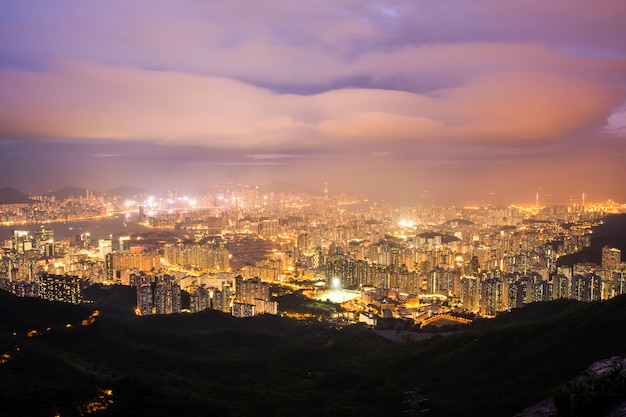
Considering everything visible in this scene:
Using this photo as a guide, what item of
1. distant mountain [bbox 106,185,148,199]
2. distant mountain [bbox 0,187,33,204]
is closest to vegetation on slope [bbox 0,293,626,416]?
distant mountain [bbox 0,187,33,204]

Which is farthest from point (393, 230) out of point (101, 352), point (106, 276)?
point (101, 352)

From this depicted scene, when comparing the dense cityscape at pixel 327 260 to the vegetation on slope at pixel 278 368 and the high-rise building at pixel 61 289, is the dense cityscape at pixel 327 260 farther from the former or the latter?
the vegetation on slope at pixel 278 368

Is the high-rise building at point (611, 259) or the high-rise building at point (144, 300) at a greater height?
the high-rise building at point (611, 259)

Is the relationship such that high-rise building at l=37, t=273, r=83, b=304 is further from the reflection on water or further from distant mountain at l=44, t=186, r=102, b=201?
distant mountain at l=44, t=186, r=102, b=201

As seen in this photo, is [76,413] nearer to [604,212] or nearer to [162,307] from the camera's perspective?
[162,307]

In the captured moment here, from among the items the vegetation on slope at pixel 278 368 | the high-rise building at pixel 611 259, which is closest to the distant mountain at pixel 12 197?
the vegetation on slope at pixel 278 368

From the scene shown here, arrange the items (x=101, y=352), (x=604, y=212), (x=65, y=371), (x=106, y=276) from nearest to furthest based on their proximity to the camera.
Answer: (x=65, y=371), (x=101, y=352), (x=106, y=276), (x=604, y=212)

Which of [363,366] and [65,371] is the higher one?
[65,371]
